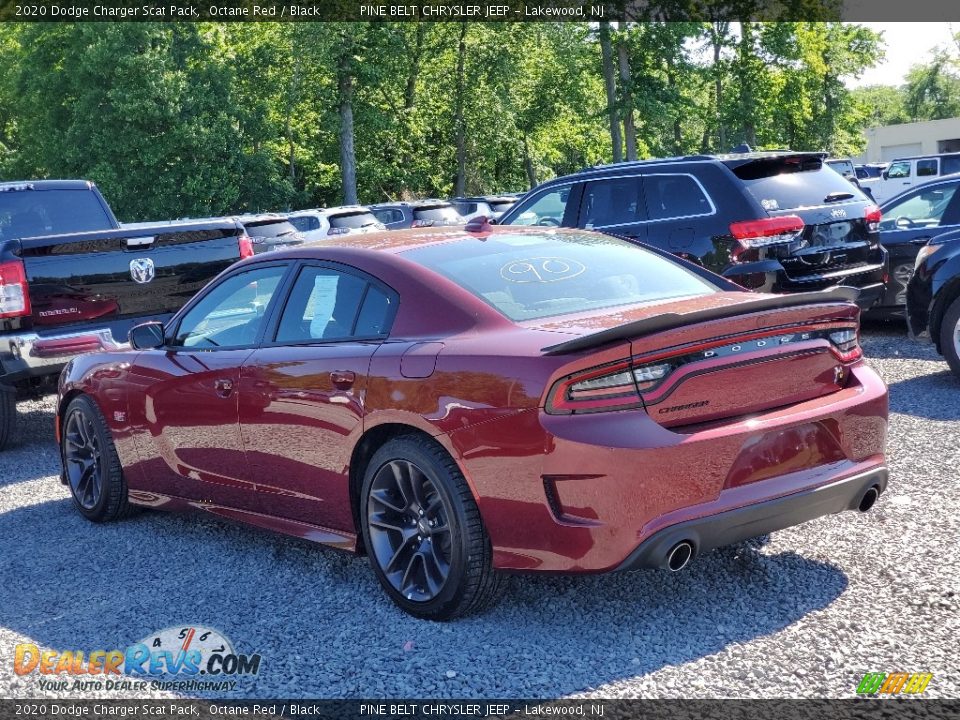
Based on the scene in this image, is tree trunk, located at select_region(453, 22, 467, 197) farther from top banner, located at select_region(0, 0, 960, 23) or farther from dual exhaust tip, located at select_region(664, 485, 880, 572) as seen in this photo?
dual exhaust tip, located at select_region(664, 485, 880, 572)

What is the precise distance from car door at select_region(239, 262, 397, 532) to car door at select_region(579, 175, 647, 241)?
5806mm

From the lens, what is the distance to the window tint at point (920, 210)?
453 inches

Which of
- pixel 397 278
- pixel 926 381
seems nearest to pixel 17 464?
pixel 397 278

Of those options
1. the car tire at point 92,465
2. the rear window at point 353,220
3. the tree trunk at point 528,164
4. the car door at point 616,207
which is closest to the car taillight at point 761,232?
the car door at point 616,207

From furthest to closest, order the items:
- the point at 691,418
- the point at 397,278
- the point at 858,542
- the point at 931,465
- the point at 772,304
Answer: the point at 931,465 → the point at 858,542 → the point at 397,278 → the point at 772,304 → the point at 691,418

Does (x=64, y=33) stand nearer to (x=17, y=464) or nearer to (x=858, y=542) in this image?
(x=17, y=464)

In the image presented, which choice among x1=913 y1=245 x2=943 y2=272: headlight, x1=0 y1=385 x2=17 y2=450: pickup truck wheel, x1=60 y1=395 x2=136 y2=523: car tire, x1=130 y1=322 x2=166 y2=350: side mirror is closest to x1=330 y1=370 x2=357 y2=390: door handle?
x1=130 y1=322 x2=166 y2=350: side mirror

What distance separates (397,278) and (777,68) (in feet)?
161

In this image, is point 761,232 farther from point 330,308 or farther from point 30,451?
point 30,451

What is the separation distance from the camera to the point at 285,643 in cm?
457

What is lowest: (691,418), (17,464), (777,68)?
(17,464)

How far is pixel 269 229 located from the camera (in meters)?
22.7

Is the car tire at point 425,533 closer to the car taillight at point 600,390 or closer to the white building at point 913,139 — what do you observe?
the car taillight at point 600,390

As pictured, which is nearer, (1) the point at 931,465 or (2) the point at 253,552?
(2) the point at 253,552
